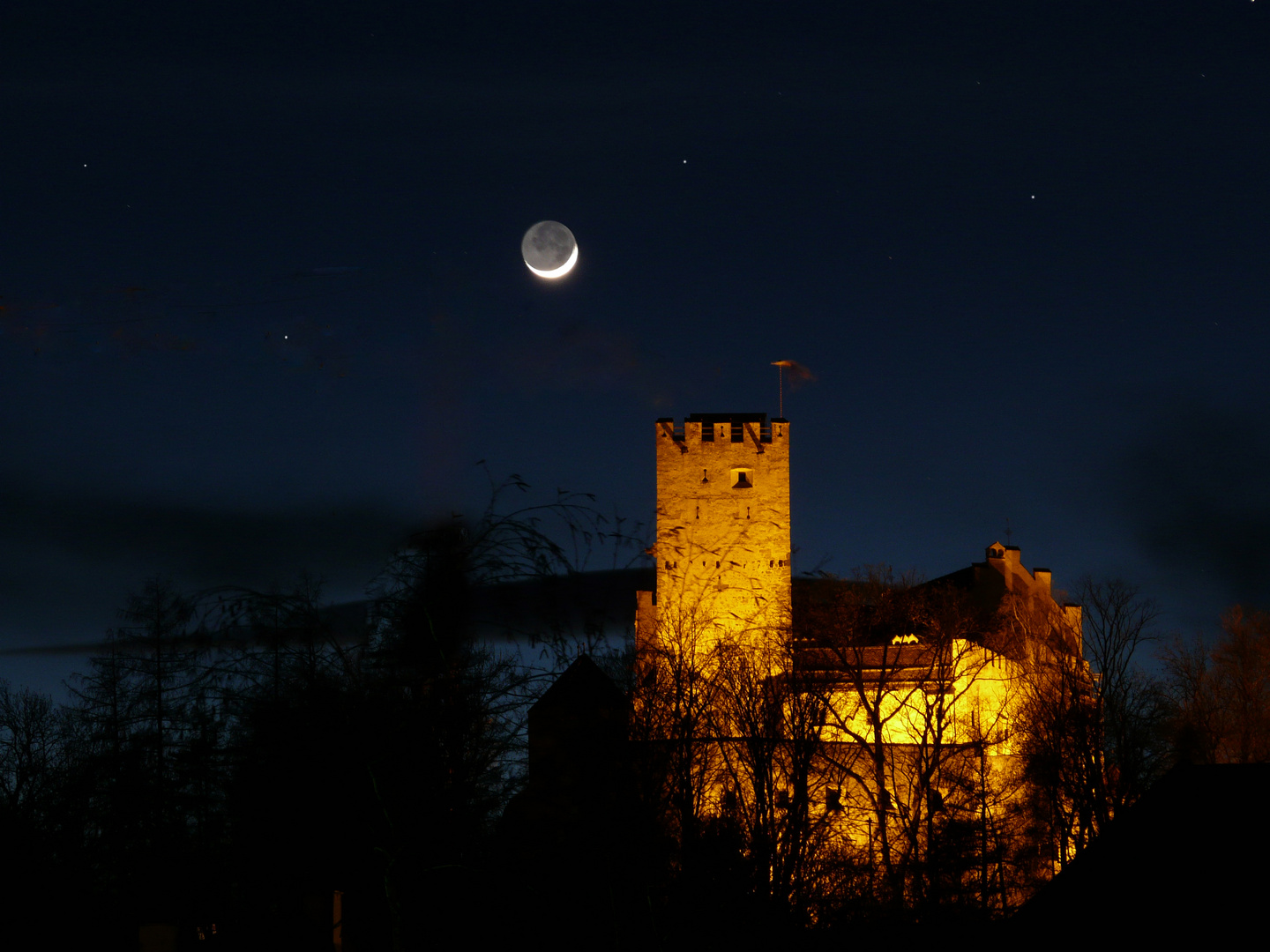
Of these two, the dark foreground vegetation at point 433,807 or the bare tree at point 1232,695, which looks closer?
the dark foreground vegetation at point 433,807

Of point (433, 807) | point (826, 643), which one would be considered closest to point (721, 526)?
point (826, 643)

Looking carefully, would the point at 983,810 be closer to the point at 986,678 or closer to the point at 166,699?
the point at 986,678

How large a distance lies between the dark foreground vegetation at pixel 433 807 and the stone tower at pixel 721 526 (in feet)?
17.2

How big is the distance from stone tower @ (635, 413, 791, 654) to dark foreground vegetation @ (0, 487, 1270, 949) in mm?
5243

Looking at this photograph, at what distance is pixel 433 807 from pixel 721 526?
110 feet

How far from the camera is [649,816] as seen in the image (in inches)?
1015

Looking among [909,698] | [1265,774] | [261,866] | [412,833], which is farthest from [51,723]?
[1265,774]

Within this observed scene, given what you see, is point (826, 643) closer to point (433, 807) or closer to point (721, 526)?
point (721, 526)

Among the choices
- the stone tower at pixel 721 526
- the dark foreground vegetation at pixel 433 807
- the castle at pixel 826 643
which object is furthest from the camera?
the stone tower at pixel 721 526

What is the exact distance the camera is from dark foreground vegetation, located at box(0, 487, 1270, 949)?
14.9m

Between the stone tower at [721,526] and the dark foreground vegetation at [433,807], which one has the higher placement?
the stone tower at [721,526]

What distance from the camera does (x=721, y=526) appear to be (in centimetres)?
4866

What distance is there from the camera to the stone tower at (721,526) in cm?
4794

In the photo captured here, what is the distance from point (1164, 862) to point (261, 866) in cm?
1532
